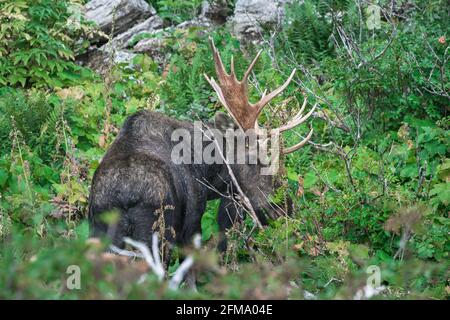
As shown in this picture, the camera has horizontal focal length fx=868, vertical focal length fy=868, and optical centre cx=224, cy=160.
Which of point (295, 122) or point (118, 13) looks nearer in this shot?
point (295, 122)

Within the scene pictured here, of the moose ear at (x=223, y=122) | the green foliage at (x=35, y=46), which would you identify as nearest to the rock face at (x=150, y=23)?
the green foliage at (x=35, y=46)

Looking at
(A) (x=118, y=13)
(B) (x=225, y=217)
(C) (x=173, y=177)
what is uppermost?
(A) (x=118, y=13)

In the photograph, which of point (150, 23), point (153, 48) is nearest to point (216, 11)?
point (150, 23)

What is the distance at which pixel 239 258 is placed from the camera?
8.64 m

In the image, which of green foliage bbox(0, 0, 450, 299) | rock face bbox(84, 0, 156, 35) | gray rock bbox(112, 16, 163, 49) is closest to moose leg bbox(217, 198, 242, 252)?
green foliage bbox(0, 0, 450, 299)

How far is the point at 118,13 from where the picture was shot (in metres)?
14.2

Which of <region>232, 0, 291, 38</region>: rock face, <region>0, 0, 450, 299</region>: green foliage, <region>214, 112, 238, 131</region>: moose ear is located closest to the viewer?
<region>0, 0, 450, 299</region>: green foliage

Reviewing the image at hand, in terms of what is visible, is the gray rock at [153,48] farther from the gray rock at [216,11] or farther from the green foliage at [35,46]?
the gray rock at [216,11]

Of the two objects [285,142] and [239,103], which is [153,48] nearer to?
[285,142]

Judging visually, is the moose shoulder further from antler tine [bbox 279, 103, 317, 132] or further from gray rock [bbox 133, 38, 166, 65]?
gray rock [bbox 133, 38, 166, 65]

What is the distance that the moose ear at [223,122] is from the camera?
8.96m

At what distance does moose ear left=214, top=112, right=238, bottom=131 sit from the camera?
29.4 feet

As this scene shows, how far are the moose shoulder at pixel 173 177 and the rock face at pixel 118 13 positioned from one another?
552 centimetres

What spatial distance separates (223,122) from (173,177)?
5.45 ft
